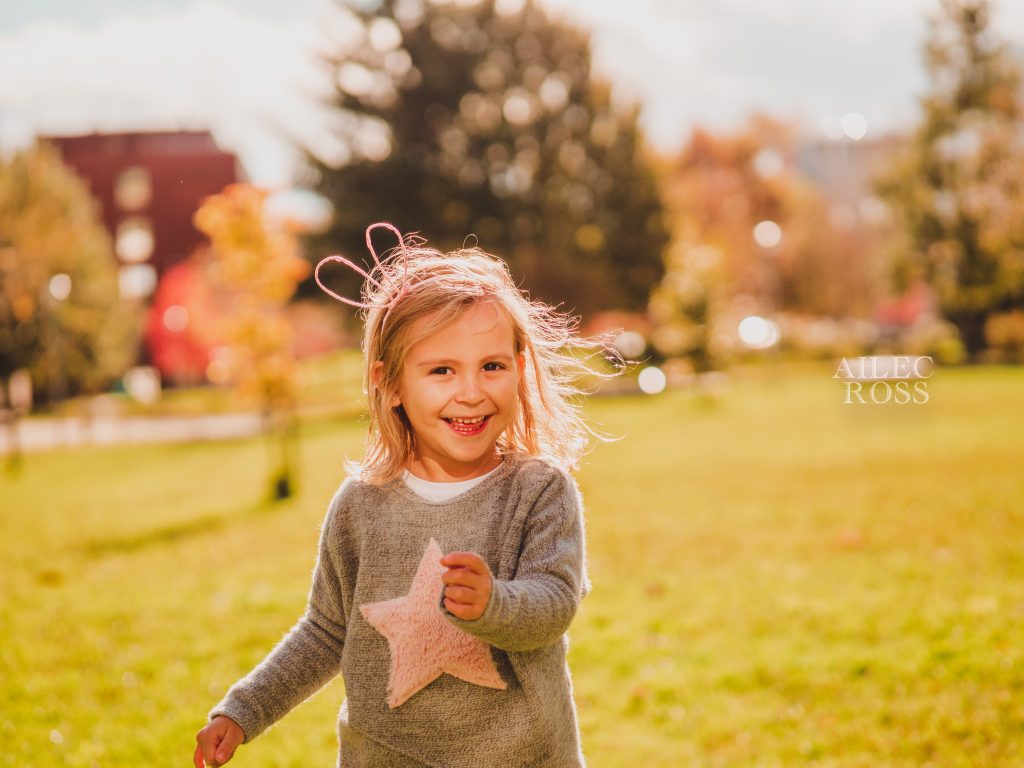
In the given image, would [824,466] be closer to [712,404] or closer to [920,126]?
[712,404]

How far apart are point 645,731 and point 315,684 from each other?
7.79 feet

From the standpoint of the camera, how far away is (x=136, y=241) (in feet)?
158

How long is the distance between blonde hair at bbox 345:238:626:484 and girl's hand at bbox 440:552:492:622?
57 centimetres

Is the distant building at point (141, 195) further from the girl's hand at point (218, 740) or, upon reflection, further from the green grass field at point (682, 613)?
the girl's hand at point (218, 740)

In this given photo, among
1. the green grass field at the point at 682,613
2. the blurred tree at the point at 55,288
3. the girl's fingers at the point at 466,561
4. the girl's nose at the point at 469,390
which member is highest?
the blurred tree at the point at 55,288

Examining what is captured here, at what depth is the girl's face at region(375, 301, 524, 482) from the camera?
2.04 m

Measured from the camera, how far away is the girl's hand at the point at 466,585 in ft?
5.27

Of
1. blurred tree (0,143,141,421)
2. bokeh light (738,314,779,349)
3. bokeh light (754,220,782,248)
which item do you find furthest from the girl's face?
bokeh light (754,220,782,248)

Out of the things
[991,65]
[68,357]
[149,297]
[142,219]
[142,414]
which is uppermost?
[991,65]

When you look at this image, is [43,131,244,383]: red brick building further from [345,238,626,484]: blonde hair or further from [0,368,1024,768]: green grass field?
[345,238,626,484]: blonde hair

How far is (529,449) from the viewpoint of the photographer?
2.25 metres

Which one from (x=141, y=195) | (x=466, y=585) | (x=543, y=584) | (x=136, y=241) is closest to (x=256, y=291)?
(x=543, y=584)

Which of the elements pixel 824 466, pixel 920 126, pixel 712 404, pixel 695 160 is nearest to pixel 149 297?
pixel 695 160

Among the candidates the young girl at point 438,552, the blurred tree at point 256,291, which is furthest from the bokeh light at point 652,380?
the young girl at point 438,552
